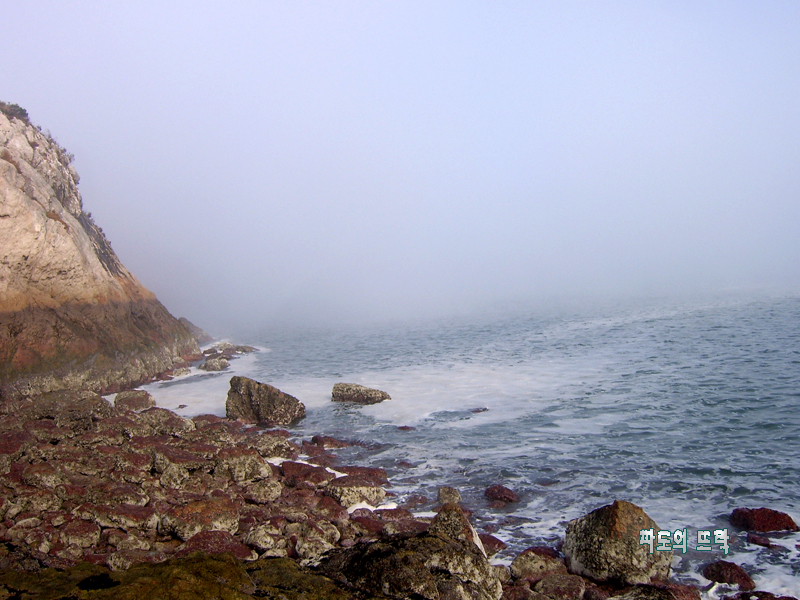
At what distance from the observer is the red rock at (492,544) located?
1011cm

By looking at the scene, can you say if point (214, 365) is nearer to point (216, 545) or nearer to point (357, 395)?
point (357, 395)

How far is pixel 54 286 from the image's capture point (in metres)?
27.1

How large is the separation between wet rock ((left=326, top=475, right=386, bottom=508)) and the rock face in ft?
38.9

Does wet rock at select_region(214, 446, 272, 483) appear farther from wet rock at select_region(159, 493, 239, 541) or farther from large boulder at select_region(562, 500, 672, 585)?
large boulder at select_region(562, 500, 672, 585)

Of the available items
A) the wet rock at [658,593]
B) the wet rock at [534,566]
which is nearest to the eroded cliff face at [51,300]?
the wet rock at [534,566]

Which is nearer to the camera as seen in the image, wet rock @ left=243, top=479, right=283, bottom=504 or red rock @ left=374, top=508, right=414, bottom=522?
red rock @ left=374, top=508, right=414, bottom=522

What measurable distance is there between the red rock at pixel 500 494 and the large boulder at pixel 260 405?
11.9 meters

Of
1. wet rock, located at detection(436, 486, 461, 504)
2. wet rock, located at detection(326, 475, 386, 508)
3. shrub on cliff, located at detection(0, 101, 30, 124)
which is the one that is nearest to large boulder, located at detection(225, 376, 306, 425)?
wet rock, located at detection(326, 475, 386, 508)

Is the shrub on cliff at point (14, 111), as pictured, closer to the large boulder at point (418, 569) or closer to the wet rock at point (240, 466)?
the wet rock at point (240, 466)

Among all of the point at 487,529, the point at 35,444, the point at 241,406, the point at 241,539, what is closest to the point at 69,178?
the point at 241,406

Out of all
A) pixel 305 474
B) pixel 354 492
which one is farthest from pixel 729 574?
pixel 305 474

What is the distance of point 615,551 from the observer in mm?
9125

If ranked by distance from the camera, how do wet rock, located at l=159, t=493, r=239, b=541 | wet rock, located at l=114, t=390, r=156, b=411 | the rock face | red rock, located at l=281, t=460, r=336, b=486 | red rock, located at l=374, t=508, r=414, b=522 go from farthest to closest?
the rock face → wet rock, located at l=114, t=390, r=156, b=411 → red rock, located at l=281, t=460, r=336, b=486 → red rock, located at l=374, t=508, r=414, b=522 → wet rock, located at l=159, t=493, r=239, b=541

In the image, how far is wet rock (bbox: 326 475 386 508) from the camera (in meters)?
12.7
